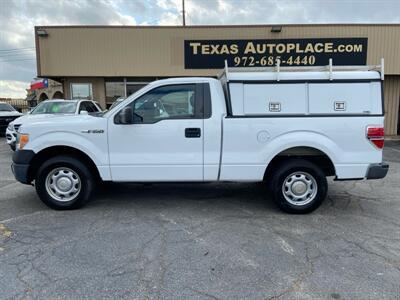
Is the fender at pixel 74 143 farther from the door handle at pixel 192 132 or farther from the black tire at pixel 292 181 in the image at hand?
the black tire at pixel 292 181

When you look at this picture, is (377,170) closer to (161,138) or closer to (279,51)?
(161,138)

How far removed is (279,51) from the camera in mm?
14406

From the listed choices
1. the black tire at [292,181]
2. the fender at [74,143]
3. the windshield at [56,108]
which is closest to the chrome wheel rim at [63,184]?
the fender at [74,143]

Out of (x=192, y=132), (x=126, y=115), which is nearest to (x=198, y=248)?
(x=192, y=132)

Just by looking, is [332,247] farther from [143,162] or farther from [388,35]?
[388,35]

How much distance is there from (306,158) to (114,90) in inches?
475

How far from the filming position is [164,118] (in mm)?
4824

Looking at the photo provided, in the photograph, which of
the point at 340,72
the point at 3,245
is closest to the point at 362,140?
the point at 340,72

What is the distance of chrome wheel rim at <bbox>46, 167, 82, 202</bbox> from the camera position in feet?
16.3

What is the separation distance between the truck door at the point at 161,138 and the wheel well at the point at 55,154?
0.45 m

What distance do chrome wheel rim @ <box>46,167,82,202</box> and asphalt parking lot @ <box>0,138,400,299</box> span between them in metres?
0.25

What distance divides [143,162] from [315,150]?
8.23 ft

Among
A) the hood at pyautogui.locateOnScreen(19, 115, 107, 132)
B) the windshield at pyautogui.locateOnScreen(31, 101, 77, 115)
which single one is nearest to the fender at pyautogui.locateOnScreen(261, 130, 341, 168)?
the hood at pyautogui.locateOnScreen(19, 115, 107, 132)

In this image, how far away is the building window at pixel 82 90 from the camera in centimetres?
1526
